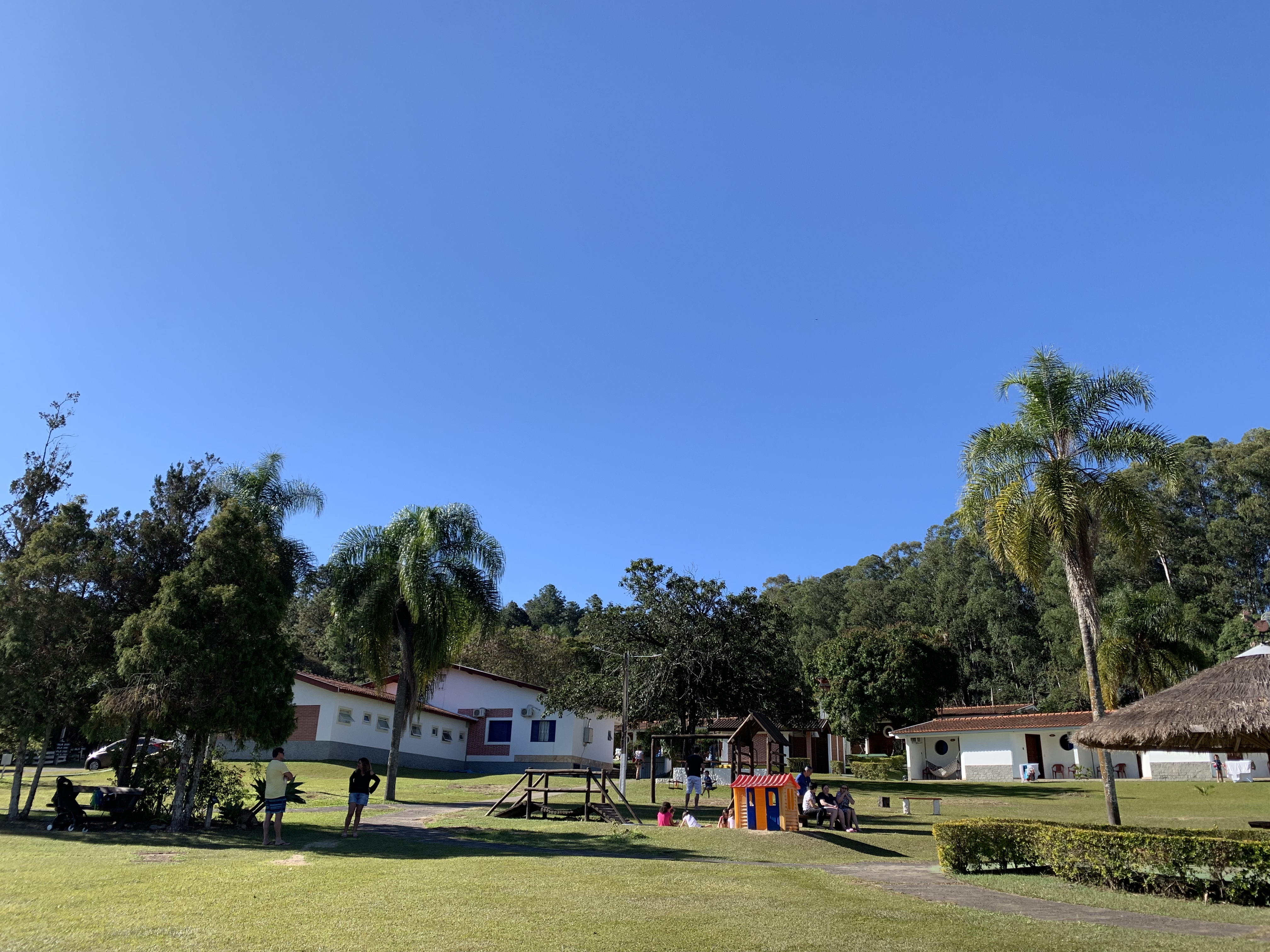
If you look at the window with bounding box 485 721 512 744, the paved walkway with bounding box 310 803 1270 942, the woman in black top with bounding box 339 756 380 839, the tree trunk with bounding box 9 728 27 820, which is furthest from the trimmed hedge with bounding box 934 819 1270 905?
the window with bounding box 485 721 512 744

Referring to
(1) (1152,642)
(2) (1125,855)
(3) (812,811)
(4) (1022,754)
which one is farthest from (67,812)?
(4) (1022,754)

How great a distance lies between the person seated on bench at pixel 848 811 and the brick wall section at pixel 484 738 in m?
30.2

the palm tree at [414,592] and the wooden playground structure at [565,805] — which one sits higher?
the palm tree at [414,592]

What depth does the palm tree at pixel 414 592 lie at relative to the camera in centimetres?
2691

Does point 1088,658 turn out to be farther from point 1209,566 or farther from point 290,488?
point 1209,566

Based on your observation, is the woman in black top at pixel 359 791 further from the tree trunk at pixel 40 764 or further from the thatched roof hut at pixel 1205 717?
the thatched roof hut at pixel 1205 717

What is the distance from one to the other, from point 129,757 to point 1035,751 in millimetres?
43065

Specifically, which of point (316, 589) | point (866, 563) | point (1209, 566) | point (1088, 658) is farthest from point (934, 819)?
point (866, 563)

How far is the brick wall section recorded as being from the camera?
48.6 m

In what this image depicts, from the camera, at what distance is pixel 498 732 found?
48969 mm

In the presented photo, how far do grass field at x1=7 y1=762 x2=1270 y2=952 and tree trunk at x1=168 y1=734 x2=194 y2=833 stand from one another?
63cm

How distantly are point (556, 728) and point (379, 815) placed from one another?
2710 cm

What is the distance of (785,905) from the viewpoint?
10.1 m

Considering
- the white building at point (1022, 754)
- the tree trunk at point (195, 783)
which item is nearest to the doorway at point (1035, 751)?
the white building at point (1022, 754)
